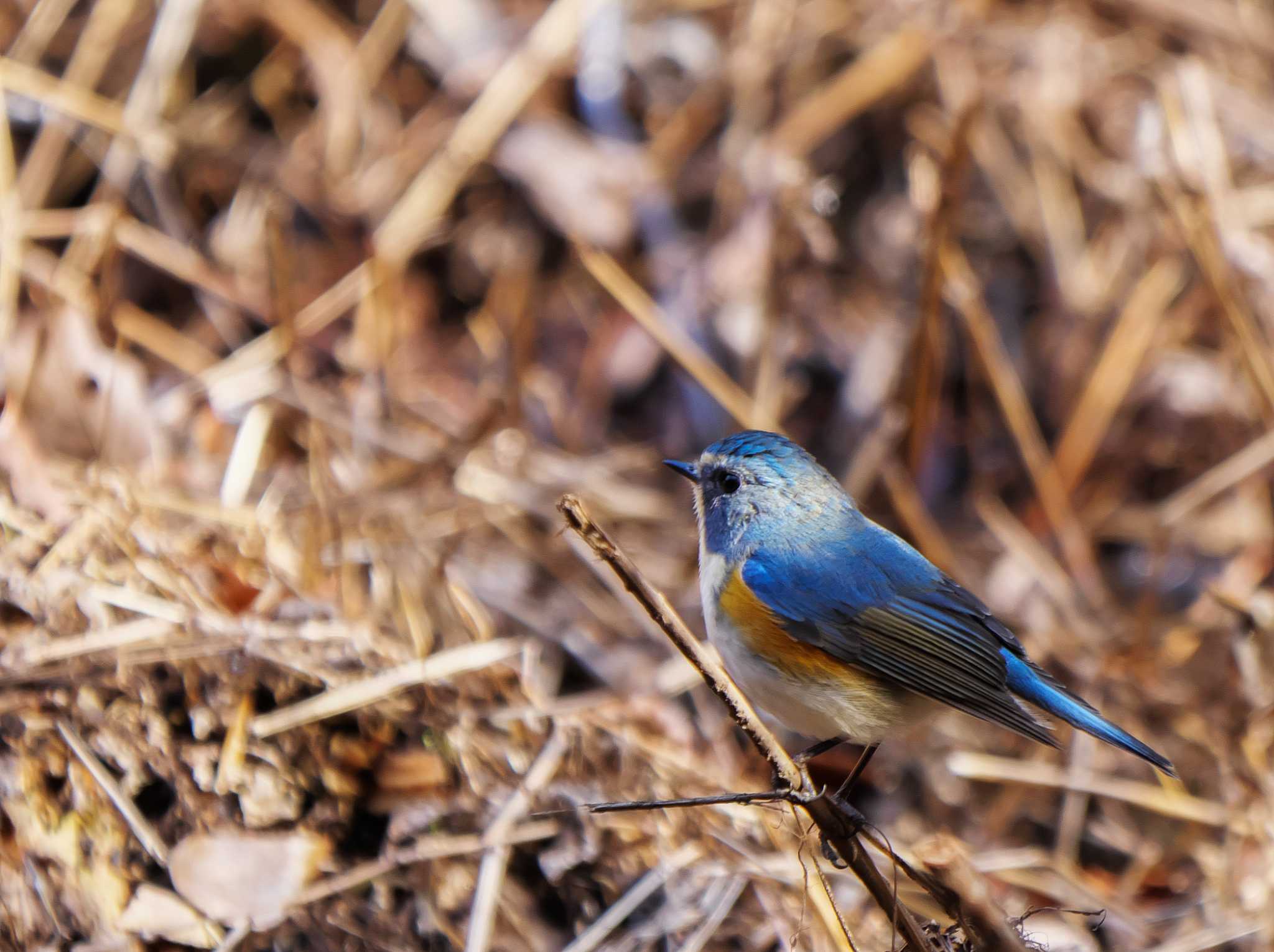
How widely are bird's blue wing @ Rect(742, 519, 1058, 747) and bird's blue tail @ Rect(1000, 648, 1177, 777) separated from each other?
34 mm

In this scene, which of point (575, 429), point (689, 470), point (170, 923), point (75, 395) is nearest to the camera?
point (170, 923)

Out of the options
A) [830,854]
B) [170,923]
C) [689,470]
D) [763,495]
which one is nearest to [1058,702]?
[830,854]

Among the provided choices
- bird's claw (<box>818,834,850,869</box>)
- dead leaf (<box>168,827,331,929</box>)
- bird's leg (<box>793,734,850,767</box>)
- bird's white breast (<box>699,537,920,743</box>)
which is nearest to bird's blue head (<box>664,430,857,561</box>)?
bird's white breast (<box>699,537,920,743</box>)

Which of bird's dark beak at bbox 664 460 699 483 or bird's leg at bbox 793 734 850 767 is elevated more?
bird's dark beak at bbox 664 460 699 483

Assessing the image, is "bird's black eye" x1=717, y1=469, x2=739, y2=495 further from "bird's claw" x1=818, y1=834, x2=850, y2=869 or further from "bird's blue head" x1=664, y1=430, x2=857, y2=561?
"bird's claw" x1=818, y1=834, x2=850, y2=869

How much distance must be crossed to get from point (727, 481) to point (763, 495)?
0.36ft

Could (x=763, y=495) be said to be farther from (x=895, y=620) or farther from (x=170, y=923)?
(x=170, y=923)

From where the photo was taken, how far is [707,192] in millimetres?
5258

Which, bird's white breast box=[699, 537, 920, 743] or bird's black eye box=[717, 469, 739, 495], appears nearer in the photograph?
bird's white breast box=[699, 537, 920, 743]

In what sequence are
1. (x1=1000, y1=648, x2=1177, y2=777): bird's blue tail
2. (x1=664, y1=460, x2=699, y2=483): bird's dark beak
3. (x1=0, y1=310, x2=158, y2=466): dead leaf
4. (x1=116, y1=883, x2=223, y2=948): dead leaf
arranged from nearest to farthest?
(x1=116, y1=883, x2=223, y2=948): dead leaf < (x1=1000, y1=648, x2=1177, y2=777): bird's blue tail < (x1=664, y1=460, x2=699, y2=483): bird's dark beak < (x1=0, y1=310, x2=158, y2=466): dead leaf

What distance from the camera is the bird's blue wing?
8.95 ft

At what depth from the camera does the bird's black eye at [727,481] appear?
124 inches

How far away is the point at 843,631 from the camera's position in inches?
111

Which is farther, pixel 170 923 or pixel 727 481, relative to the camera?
pixel 727 481
